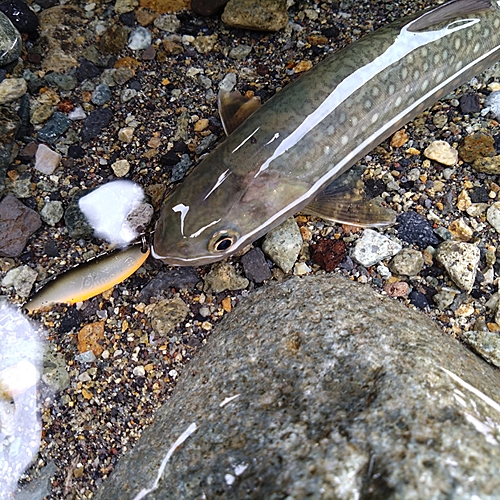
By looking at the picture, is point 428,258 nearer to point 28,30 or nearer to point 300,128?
point 300,128

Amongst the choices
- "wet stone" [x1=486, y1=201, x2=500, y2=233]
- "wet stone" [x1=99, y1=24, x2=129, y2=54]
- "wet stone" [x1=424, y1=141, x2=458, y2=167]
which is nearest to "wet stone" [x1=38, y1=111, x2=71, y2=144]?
"wet stone" [x1=99, y1=24, x2=129, y2=54]

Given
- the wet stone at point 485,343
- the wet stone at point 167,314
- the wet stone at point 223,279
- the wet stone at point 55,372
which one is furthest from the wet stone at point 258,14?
the wet stone at point 55,372

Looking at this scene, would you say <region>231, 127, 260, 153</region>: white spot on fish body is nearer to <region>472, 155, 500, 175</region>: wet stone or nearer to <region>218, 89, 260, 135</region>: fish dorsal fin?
<region>218, 89, 260, 135</region>: fish dorsal fin

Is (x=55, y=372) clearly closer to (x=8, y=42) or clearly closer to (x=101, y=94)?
(x=101, y=94)

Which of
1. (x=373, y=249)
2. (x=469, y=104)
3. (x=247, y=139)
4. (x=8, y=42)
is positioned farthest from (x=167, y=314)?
(x=469, y=104)

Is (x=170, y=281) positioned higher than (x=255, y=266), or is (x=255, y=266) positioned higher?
(x=170, y=281)

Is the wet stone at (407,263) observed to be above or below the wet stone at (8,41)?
below

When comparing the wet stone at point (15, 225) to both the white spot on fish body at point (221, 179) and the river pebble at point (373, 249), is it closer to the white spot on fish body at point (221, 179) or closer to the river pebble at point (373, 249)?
the white spot on fish body at point (221, 179)

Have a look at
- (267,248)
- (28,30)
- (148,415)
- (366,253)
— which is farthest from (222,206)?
(28,30)
